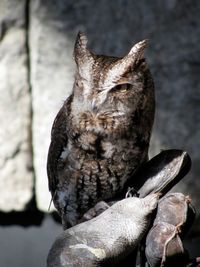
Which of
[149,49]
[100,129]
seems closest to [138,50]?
[100,129]

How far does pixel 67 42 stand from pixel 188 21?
44 centimetres

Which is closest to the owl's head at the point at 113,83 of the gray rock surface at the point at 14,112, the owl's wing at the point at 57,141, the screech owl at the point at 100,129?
the screech owl at the point at 100,129

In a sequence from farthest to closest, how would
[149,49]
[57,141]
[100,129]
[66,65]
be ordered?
[66,65] < [149,49] < [57,141] < [100,129]

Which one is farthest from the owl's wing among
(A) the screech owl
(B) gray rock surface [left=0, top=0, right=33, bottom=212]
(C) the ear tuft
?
(B) gray rock surface [left=0, top=0, right=33, bottom=212]

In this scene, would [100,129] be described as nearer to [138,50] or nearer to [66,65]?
[138,50]

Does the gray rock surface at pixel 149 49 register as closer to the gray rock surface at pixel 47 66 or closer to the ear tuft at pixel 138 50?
the gray rock surface at pixel 47 66

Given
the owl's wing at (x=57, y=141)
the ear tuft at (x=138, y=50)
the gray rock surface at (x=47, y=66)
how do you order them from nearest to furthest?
the ear tuft at (x=138, y=50) → the owl's wing at (x=57, y=141) → the gray rock surface at (x=47, y=66)

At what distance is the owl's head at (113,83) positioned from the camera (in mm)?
1810

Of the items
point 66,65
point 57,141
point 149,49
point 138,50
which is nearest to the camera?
point 138,50

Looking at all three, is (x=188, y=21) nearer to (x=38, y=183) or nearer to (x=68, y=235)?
(x=38, y=183)

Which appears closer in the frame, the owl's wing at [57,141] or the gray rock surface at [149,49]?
the owl's wing at [57,141]

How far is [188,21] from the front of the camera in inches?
103

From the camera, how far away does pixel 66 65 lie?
2.79 metres

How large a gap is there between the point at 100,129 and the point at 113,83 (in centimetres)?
17
